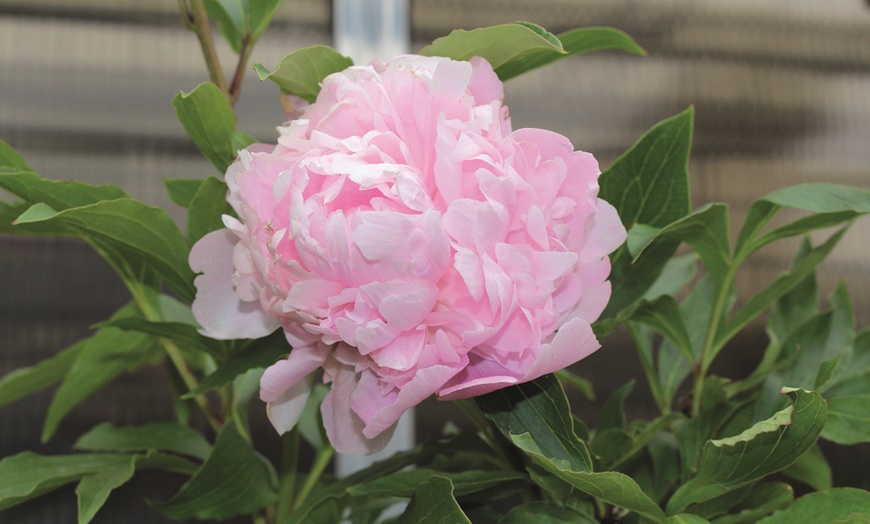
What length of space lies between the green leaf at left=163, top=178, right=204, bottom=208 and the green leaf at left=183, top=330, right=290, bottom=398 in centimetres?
11

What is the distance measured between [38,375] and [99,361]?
4 cm

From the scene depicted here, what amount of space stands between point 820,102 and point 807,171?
0.10 meters

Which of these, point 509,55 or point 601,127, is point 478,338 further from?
point 601,127

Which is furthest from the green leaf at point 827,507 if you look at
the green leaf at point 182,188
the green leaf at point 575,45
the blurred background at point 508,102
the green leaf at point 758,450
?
the blurred background at point 508,102

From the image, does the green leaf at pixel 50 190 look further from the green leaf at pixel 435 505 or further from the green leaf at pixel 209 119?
the green leaf at pixel 435 505

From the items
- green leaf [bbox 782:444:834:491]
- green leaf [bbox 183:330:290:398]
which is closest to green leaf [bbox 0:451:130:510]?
green leaf [bbox 183:330:290:398]

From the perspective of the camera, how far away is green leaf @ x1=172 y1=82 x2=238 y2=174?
44 cm

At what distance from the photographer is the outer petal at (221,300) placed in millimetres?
416

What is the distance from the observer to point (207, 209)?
46cm

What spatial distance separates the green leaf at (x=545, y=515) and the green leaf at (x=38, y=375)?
0.33 meters

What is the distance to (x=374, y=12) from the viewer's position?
91cm

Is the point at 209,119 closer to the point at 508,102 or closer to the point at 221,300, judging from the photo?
the point at 221,300

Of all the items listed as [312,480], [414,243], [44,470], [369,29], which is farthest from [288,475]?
[369,29]

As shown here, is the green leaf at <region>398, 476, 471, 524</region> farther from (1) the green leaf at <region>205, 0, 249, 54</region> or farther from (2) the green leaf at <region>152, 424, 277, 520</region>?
(1) the green leaf at <region>205, 0, 249, 54</region>
